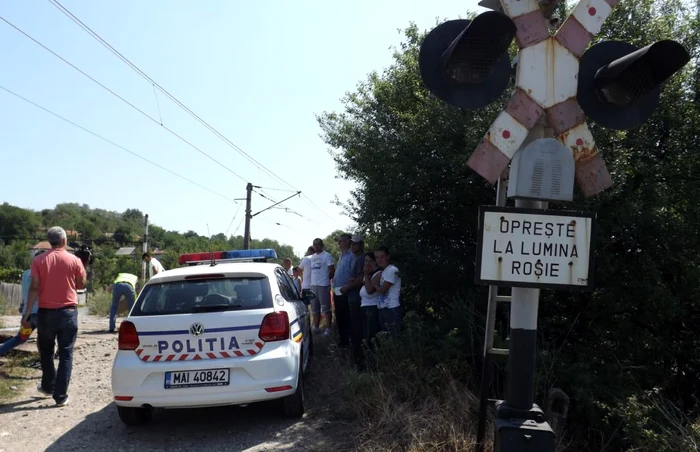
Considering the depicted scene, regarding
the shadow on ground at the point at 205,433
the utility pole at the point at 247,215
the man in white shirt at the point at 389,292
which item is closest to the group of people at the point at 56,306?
the shadow on ground at the point at 205,433

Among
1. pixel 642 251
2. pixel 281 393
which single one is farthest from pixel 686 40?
pixel 281 393

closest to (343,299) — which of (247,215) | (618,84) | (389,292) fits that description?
(389,292)

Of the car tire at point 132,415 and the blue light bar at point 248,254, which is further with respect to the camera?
the blue light bar at point 248,254

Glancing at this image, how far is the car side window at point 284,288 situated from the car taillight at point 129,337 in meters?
1.55

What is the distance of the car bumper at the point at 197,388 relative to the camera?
5.44m

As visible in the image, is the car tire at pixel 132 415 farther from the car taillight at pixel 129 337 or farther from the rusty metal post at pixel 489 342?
the rusty metal post at pixel 489 342

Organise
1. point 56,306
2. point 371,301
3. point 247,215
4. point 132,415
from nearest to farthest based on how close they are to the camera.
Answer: point 132,415 < point 56,306 < point 371,301 < point 247,215

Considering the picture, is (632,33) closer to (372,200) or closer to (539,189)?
(372,200)

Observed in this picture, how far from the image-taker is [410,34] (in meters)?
11.5

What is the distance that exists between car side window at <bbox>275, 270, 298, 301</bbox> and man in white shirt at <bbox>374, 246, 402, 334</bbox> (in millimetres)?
1080

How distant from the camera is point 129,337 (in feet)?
18.4

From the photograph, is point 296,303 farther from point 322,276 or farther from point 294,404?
point 322,276

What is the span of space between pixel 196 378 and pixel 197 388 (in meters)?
0.09

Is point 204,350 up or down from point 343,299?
down
